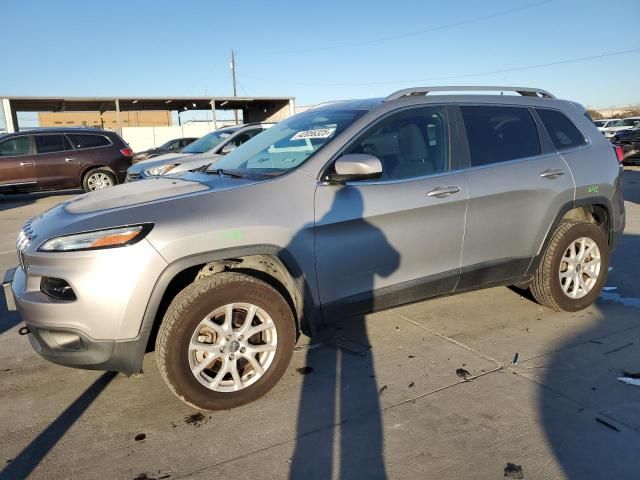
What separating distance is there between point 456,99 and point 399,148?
2.32ft

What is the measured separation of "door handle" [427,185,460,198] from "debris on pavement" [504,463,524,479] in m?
1.74

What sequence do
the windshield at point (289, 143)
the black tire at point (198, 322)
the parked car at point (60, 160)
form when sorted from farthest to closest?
the parked car at point (60, 160)
the windshield at point (289, 143)
the black tire at point (198, 322)

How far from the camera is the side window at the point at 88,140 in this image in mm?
13486

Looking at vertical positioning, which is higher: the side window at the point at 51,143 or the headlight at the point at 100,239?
the side window at the point at 51,143

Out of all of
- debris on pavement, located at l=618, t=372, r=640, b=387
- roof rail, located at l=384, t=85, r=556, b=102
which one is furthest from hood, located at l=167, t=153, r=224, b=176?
debris on pavement, located at l=618, t=372, r=640, b=387

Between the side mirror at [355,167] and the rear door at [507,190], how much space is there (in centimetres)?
92

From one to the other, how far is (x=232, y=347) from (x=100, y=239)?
959 millimetres

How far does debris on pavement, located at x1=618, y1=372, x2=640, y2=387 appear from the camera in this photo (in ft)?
10.5

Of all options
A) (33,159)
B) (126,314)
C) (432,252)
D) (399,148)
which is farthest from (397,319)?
(33,159)

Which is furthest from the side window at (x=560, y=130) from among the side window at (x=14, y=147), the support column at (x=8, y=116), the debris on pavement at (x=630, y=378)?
the support column at (x=8, y=116)

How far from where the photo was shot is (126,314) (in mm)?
2703

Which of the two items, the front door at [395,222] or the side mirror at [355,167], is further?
the front door at [395,222]

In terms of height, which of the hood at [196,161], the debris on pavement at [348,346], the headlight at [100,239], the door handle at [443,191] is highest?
the door handle at [443,191]

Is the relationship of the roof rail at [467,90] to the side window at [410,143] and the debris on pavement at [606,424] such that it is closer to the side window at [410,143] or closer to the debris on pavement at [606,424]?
the side window at [410,143]
